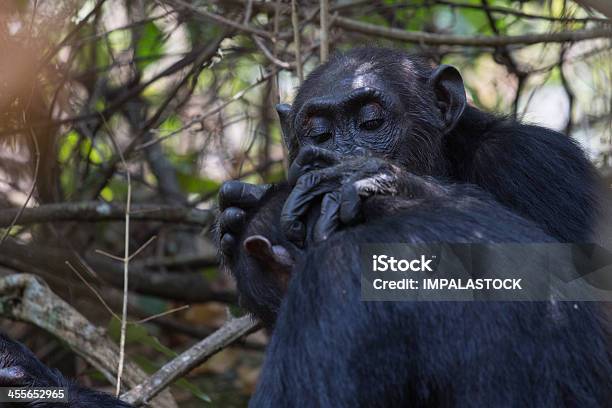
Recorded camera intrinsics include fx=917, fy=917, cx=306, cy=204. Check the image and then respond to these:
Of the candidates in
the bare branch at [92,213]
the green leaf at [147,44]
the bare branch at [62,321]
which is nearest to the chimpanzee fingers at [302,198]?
the bare branch at [62,321]

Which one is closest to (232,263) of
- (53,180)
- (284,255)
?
(284,255)

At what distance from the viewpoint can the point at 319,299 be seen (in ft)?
10.1

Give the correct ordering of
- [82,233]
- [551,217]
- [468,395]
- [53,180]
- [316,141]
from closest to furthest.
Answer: [468,395] → [551,217] → [316,141] → [53,180] → [82,233]

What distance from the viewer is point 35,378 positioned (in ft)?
13.1

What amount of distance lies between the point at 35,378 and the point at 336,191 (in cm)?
161

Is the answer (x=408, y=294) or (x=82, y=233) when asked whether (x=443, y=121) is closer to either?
(x=408, y=294)

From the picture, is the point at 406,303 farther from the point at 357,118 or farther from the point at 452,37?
the point at 452,37

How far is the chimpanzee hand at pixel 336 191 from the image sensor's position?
335 centimetres

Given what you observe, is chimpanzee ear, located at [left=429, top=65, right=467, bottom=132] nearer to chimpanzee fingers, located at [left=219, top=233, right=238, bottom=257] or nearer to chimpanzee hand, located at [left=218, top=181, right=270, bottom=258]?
chimpanzee hand, located at [left=218, top=181, right=270, bottom=258]

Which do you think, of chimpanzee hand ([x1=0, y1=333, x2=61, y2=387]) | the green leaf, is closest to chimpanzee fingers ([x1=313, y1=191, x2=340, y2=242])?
chimpanzee hand ([x1=0, y1=333, x2=61, y2=387])

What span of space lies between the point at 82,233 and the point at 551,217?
4.31 meters

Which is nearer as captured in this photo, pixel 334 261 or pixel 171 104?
pixel 334 261

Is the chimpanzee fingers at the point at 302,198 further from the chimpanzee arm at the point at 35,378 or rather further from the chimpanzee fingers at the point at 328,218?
the chimpanzee arm at the point at 35,378

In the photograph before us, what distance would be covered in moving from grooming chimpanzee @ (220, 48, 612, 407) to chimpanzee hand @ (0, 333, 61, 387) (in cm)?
95
